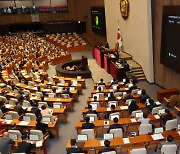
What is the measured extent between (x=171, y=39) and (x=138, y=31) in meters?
5.20

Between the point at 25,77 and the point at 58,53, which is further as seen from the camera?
the point at 58,53

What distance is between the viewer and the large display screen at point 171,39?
1403 centimetres

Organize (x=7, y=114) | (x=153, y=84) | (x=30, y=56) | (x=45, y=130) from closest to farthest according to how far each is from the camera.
Answer: 1. (x=45, y=130)
2. (x=7, y=114)
3. (x=153, y=84)
4. (x=30, y=56)

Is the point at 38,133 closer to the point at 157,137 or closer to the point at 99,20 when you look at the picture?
the point at 157,137

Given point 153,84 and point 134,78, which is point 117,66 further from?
point 153,84

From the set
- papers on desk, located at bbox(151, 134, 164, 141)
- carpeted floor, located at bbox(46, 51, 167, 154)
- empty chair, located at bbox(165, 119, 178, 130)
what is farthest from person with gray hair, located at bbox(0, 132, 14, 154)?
empty chair, located at bbox(165, 119, 178, 130)

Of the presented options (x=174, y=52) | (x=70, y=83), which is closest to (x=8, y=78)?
(x=70, y=83)

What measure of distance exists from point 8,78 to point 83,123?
10.8 m

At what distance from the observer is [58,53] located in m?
27.7

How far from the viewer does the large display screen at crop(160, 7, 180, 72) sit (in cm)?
1403

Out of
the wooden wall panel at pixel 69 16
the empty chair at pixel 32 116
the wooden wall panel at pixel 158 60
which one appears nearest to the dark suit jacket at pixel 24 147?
the empty chair at pixel 32 116

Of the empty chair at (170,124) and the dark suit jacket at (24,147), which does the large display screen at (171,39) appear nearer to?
the empty chair at (170,124)

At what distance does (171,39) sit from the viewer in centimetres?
1469

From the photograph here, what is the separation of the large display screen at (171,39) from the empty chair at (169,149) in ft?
22.2
